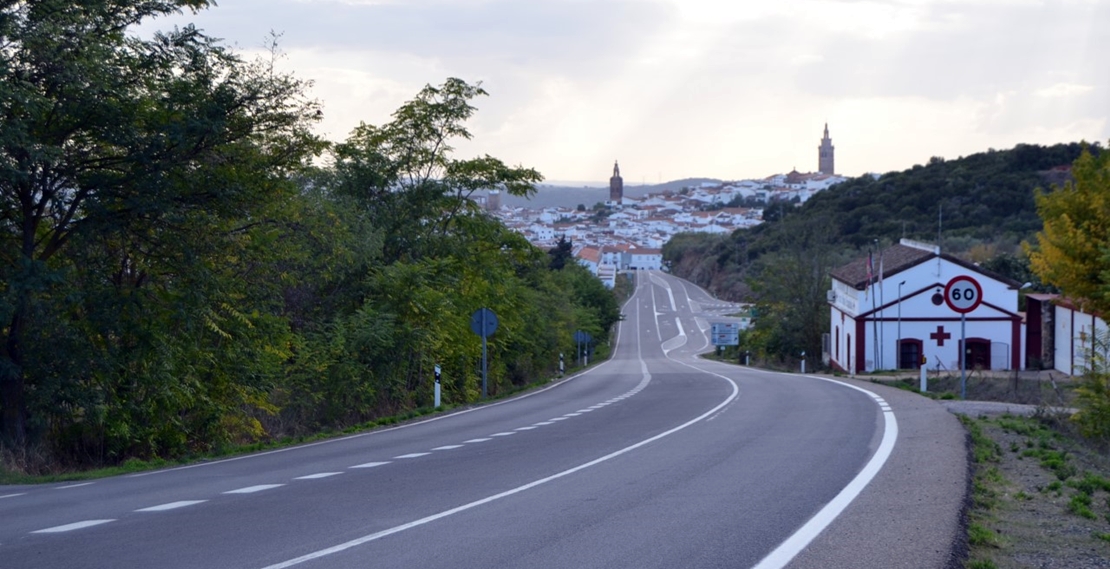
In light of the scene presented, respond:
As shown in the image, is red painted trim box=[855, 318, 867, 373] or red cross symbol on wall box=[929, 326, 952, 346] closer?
red cross symbol on wall box=[929, 326, 952, 346]

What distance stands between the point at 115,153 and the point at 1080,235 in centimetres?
Result: 1670

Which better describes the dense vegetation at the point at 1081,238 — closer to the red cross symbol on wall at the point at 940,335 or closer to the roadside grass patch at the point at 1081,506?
the roadside grass patch at the point at 1081,506

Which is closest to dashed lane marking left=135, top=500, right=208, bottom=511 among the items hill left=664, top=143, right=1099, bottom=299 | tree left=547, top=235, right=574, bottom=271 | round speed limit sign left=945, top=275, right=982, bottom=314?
round speed limit sign left=945, top=275, right=982, bottom=314

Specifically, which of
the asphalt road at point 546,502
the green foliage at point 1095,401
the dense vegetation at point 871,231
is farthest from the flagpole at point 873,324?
the green foliage at point 1095,401

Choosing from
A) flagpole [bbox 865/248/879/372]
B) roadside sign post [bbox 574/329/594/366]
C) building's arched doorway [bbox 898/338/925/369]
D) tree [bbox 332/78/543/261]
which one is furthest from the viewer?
roadside sign post [bbox 574/329/594/366]

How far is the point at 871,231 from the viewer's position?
10694 centimetres

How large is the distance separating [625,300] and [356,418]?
386 ft

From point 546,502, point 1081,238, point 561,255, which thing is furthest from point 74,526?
point 561,255

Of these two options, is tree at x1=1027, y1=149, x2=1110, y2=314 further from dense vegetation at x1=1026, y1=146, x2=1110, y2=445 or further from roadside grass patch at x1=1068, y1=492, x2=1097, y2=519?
roadside grass patch at x1=1068, y1=492, x2=1097, y2=519

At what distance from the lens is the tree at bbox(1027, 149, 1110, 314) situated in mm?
18953

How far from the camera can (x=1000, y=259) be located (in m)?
65.5

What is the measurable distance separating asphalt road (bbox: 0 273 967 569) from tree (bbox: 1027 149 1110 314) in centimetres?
469

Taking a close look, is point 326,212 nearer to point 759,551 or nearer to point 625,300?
point 759,551

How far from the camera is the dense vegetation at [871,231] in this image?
61594 millimetres
